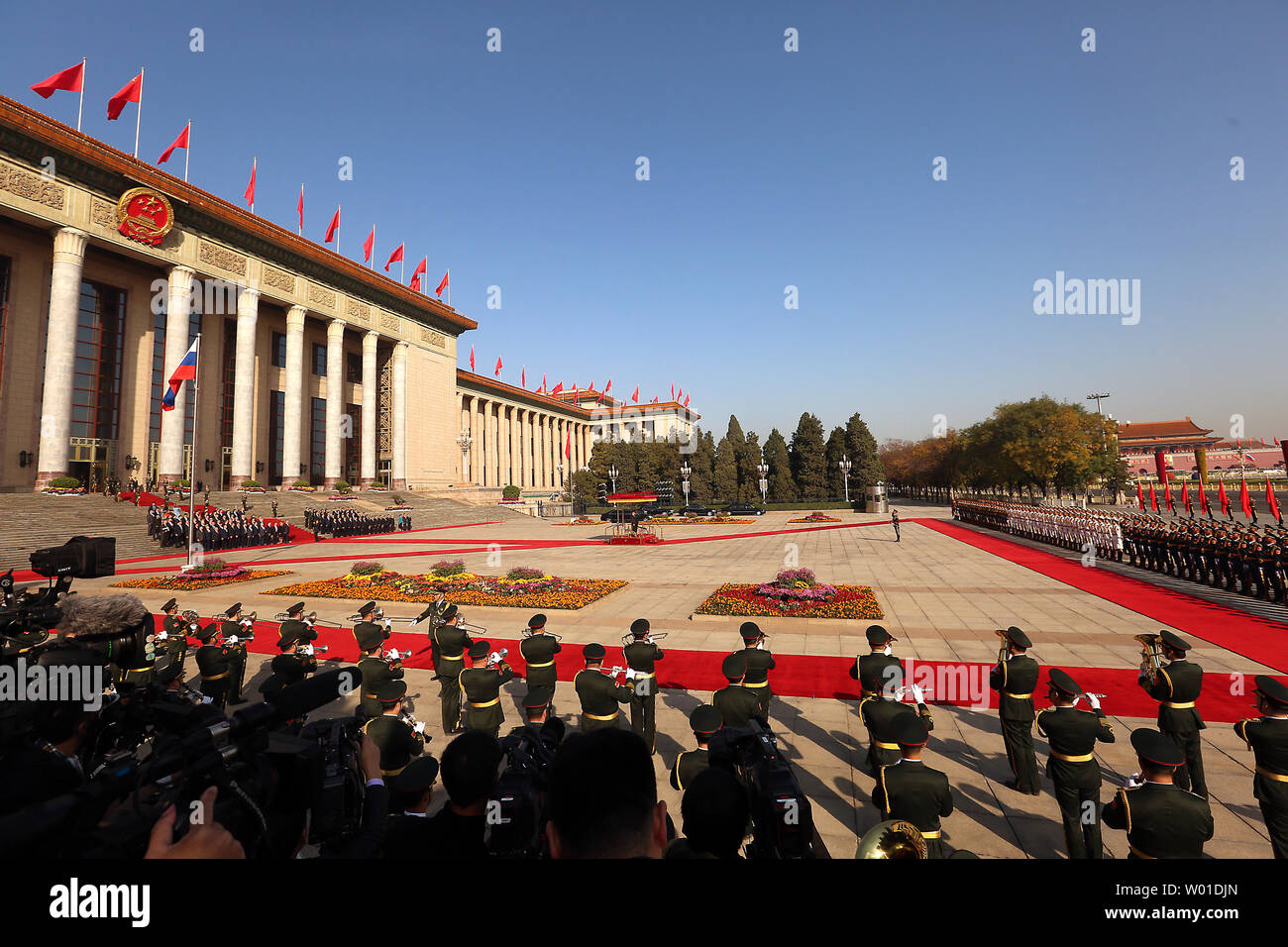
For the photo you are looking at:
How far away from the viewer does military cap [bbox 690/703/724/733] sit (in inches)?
142

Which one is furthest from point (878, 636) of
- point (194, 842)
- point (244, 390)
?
point (244, 390)

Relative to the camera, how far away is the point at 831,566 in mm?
20750

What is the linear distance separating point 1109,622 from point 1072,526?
1560cm

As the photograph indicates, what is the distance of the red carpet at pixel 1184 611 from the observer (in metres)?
10.3

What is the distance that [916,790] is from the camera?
3.79 m

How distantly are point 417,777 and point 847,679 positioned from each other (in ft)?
25.1

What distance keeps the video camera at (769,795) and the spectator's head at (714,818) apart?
1.30 feet

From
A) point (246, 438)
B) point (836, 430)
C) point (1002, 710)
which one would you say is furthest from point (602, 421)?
point (1002, 710)

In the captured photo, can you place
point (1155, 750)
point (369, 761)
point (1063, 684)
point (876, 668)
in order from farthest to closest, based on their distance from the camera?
point (876, 668) → point (1063, 684) → point (1155, 750) → point (369, 761)

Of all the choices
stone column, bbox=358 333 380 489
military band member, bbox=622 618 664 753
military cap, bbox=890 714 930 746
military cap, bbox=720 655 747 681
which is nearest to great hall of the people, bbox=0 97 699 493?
stone column, bbox=358 333 380 489

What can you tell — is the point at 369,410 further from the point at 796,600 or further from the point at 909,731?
the point at 909,731

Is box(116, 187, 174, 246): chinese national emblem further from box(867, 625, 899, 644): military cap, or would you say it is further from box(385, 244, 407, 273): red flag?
box(867, 625, 899, 644): military cap

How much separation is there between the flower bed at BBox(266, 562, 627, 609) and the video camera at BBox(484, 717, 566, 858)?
1054 centimetres
